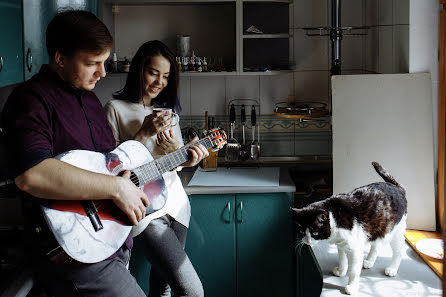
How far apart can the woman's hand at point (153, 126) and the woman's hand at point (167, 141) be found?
4 centimetres

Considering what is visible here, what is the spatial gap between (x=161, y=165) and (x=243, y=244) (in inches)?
45.1

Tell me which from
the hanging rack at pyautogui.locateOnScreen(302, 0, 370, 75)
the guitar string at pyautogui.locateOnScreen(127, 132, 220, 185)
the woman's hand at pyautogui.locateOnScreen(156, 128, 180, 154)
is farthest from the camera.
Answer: the hanging rack at pyautogui.locateOnScreen(302, 0, 370, 75)

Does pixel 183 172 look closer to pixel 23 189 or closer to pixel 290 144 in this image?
pixel 290 144

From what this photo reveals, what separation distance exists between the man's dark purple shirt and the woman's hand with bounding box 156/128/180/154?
416 millimetres

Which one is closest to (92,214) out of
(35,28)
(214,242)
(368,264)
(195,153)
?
(195,153)

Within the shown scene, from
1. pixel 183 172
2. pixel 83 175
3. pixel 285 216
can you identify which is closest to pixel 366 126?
pixel 285 216

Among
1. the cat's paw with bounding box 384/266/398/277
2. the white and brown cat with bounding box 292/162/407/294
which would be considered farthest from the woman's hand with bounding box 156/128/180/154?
the cat's paw with bounding box 384/266/398/277

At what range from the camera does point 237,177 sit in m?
3.24

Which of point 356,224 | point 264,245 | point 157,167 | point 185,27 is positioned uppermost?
point 185,27

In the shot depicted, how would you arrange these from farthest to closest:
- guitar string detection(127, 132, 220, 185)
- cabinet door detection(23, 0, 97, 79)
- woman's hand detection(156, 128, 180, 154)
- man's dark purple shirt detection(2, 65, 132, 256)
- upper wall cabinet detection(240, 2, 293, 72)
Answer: upper wall cabinet detection(240, 2, 293, 72), cabinet door detection(23, 0, 97, 79), woman's hand detection(156, 128, 180, 154), guitar string detection(127, 132, 220, 185), man's dark purple shirt detection(2, 65, 132, 256)

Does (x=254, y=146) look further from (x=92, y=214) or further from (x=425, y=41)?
(x=92, y=214)

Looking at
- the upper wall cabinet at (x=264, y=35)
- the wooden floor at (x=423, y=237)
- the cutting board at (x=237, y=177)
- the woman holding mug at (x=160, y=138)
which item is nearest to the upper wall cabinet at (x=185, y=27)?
the upper wall cabinet at (x=264, y=35)

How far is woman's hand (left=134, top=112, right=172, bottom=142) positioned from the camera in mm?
2305

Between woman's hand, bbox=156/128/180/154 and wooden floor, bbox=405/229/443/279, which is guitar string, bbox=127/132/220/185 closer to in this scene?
woman's hand, bbox=156/128/180/154
